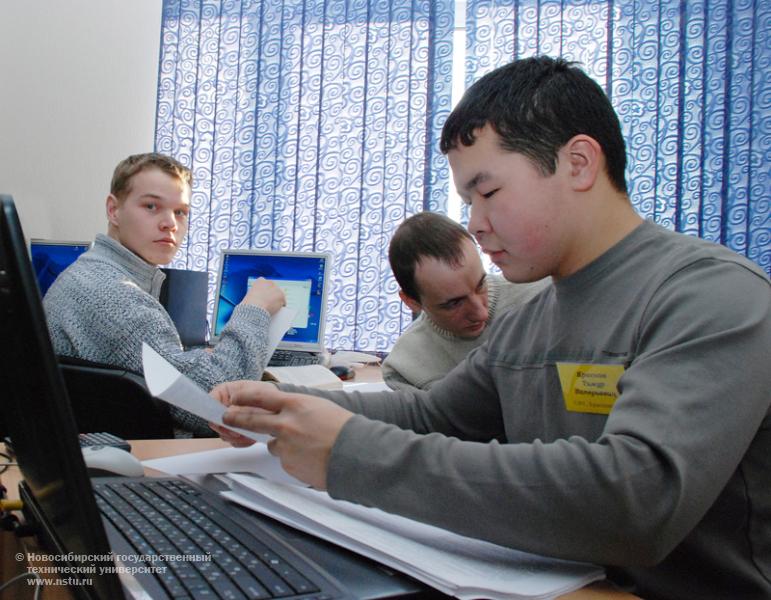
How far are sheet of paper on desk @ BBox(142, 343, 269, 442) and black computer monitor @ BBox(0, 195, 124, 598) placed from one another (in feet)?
0.50

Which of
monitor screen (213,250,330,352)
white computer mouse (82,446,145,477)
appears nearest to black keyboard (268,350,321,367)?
monitor screen (213,250,330,352)

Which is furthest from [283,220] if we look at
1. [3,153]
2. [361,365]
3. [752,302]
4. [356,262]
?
[752,302]

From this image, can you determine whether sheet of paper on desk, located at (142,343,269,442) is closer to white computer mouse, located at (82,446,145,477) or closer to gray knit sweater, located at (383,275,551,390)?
white computer mouse, located at (82,446,145,477)

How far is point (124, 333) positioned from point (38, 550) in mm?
908

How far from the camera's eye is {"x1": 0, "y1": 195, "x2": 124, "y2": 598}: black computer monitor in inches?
14.7

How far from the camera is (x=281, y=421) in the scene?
670mm

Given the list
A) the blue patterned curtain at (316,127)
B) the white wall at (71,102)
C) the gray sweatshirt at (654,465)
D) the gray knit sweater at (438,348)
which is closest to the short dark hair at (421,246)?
the gray knit sweater at (438,348)

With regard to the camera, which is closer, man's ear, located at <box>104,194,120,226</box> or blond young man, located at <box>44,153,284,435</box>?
blond young man, located at <box>44,153,284,435</box>

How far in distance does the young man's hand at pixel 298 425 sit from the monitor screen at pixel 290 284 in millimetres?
1735

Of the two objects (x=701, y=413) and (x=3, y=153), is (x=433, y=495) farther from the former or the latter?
(x=3, y=153)

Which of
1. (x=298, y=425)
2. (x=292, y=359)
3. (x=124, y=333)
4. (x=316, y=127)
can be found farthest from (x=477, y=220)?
(x=316, y=127)

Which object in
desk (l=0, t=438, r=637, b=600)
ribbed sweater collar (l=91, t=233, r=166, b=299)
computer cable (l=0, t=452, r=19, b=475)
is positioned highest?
ribbed sweater collar (l=91, t=233, r=166, b=299)

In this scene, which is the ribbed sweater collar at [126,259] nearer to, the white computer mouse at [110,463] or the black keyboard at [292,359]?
the black keyboard at [292,359]

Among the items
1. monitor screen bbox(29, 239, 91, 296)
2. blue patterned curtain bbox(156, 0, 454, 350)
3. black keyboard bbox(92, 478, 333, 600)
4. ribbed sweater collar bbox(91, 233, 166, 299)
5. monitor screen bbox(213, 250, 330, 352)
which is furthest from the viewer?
blue patterned curtain bbox(156, 0, 454, 350)
